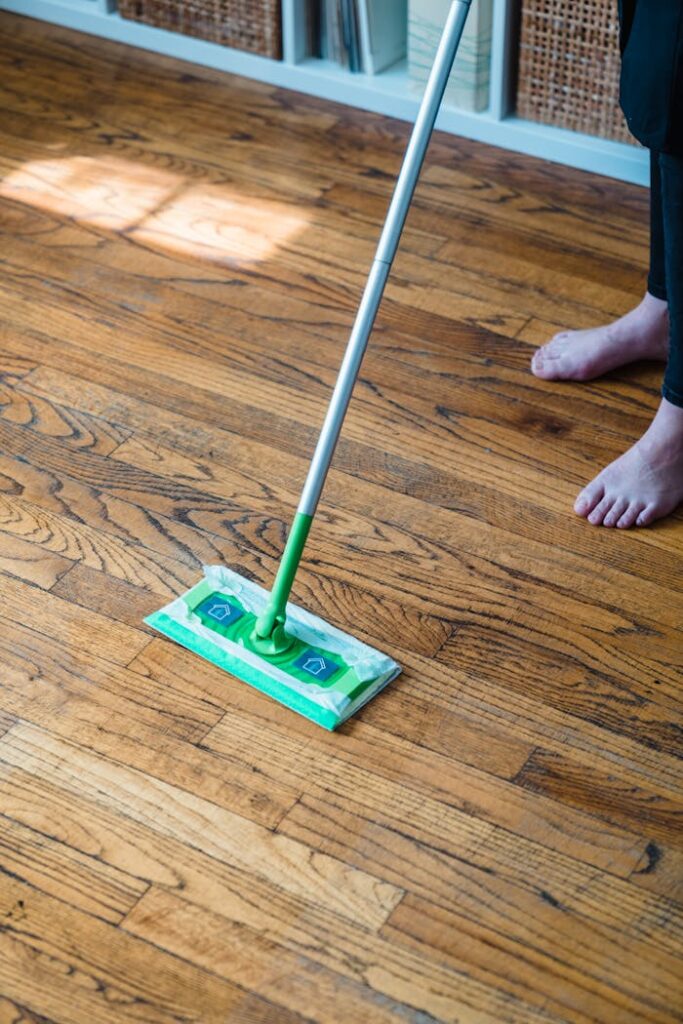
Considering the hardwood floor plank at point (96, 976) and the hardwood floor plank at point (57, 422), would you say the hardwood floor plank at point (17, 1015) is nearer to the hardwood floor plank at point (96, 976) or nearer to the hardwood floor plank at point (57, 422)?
the hardwood floor plank at point (96, 976)

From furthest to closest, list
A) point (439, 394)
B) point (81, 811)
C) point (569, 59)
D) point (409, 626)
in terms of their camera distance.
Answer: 1. point (569, 59)
2. point (439, 394)
3. point (409, 626)
4. point (81, 811)

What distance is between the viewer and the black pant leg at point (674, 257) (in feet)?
4.85

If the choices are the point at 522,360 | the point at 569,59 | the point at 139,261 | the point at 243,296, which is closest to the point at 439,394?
the point at 522,360

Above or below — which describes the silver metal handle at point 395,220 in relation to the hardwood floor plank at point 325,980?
above

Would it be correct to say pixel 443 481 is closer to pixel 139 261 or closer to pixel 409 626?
pixel 409 626

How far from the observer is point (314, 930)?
47.9 inches

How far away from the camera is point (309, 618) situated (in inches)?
58.9

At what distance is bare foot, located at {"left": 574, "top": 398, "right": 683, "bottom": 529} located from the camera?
1.65 meters

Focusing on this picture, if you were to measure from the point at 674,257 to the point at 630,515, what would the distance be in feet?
1.02

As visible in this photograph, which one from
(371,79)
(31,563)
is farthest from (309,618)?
(371,79)

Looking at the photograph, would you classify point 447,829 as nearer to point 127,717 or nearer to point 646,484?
point 127,717

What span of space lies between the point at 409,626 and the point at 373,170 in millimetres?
1069

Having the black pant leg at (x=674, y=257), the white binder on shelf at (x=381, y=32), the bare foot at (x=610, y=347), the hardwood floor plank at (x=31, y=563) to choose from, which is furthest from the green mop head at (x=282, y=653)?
the white binder on shelf at (x=381, y=32)

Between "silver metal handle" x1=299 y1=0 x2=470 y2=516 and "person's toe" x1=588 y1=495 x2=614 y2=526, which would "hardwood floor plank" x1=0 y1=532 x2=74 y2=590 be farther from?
"person's toe" x1=588 y1=495 x2=614 y2=526
